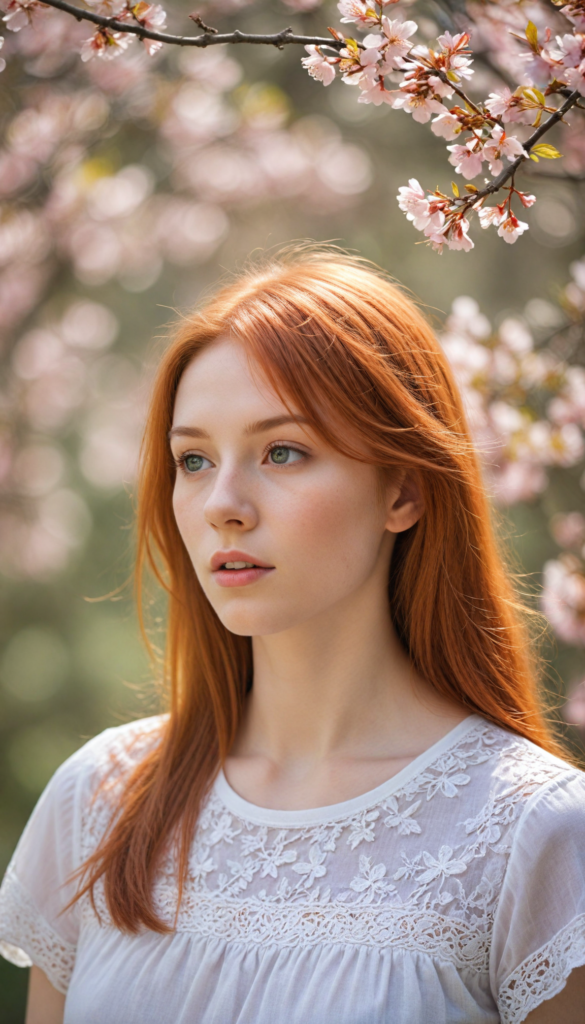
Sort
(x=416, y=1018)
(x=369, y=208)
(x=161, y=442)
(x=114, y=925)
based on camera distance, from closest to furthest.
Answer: (x=416, y=1018)
(x=114, y=925)
(x=161, y=442)
(x=369, y=208)

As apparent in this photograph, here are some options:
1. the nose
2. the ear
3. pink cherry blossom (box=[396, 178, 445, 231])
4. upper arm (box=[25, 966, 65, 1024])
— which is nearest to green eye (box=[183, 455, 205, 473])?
the nose

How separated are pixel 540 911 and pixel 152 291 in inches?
155

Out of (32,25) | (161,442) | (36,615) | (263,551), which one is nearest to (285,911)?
(263,551)

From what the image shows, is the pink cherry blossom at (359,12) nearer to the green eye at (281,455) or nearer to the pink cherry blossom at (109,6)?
the pink cherry blossom at (109,6)

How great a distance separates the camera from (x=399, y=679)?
1514 mm

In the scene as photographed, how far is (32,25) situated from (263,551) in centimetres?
79

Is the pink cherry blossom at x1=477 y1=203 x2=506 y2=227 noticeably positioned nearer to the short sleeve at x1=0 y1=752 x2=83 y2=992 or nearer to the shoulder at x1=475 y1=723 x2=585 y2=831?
the shoulder at x1=475 y1=723 x2=585 y2=831

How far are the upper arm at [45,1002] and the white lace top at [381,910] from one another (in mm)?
95

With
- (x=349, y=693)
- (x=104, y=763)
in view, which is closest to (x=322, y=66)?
(x=349, y=693)

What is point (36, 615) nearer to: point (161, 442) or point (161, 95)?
point (161, 95)

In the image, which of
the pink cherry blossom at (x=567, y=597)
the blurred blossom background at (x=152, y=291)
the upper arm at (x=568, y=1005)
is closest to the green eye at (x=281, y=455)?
the blurred blossom background at (x=152, y=291)

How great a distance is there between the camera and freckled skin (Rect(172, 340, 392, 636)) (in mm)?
1319

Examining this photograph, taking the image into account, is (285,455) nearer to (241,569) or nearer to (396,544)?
(241,569)

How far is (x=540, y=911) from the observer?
1249 mm
